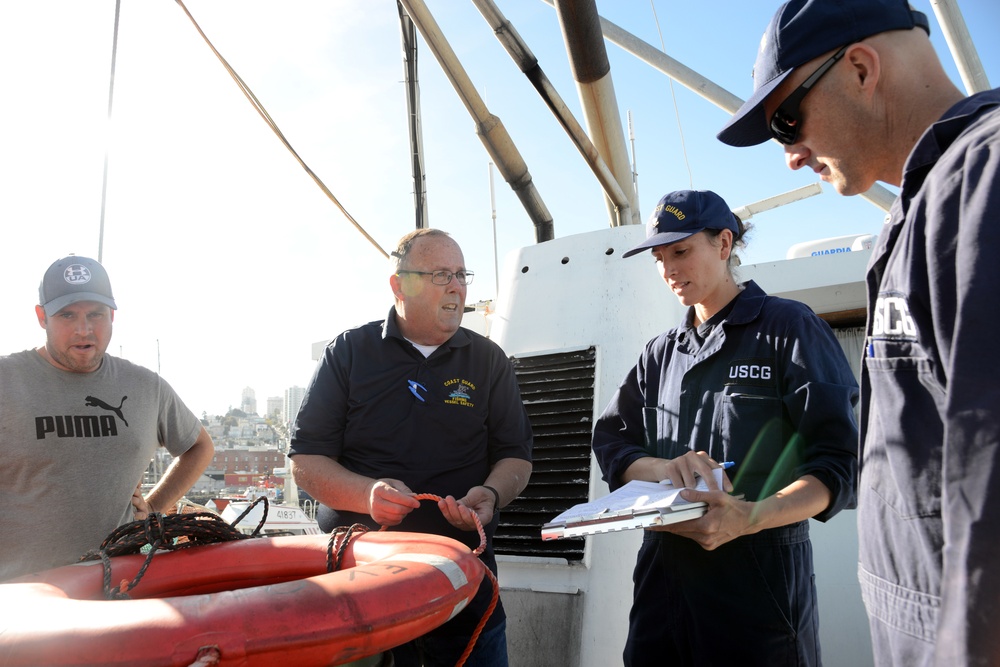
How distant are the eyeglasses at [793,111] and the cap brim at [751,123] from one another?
0.03 meters

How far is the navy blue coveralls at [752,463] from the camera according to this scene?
1.61 meters

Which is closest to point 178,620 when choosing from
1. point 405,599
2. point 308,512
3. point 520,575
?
point 405,599

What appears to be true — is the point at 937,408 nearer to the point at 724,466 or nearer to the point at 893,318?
the point at 893,318

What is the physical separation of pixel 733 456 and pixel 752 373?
0.21 metres

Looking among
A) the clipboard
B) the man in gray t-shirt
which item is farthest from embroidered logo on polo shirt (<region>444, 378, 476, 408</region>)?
the man in gray t-shirt

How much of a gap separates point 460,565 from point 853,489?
0.90 metres

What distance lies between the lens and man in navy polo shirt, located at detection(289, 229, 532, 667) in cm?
208

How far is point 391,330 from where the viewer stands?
2395mm

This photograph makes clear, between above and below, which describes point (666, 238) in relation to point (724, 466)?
above

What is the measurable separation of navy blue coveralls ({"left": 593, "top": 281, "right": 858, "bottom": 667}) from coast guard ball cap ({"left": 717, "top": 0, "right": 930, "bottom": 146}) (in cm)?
77

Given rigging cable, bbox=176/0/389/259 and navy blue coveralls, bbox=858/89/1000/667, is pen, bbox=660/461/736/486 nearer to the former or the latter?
navy blue coveralls, bbox=858/89/1000/667

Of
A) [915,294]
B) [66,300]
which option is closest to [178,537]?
[66,300]

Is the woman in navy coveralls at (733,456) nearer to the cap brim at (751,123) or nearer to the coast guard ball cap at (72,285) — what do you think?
the cap brim at (751,123)

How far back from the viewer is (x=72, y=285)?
2.51 m
